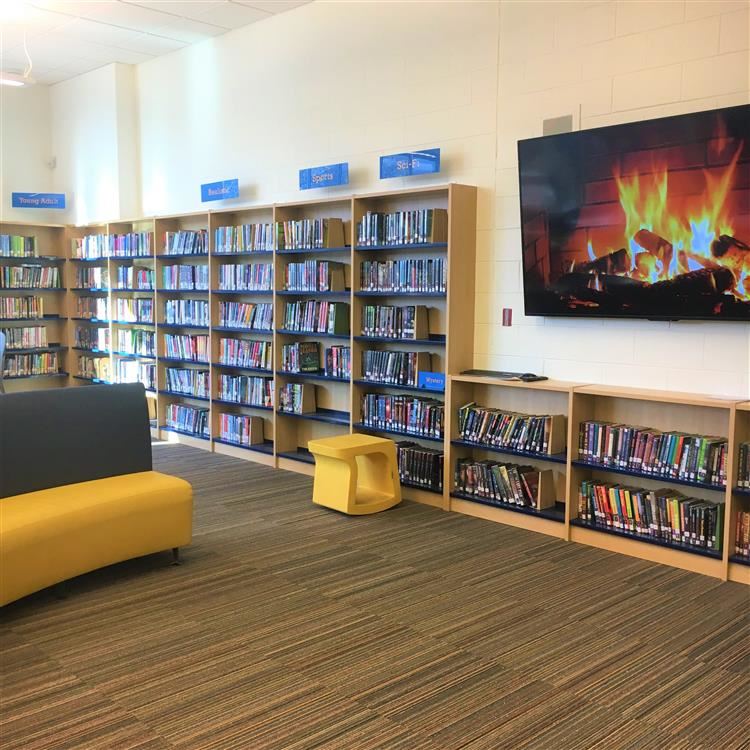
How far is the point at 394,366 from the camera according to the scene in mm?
6148

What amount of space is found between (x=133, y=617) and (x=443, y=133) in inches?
162

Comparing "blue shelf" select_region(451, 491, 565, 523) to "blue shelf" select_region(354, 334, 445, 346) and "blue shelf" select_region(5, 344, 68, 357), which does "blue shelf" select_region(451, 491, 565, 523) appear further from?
"blue shelf" select_region(5, 344, 68, 357)

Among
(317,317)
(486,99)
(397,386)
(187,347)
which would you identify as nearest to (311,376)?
(317,317)

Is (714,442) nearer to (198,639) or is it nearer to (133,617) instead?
(198,639)

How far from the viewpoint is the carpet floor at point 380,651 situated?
2.88 meters

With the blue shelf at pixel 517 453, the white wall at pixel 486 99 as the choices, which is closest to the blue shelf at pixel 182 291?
the white wall at pixel 486 99

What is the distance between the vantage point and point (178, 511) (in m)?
4.58

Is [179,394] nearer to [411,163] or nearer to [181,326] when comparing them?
[181,326]

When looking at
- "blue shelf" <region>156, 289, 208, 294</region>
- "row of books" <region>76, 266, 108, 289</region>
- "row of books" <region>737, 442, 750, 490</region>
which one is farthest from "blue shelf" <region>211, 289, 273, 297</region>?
"row of books" <region>737, 442, 750, 490</region>

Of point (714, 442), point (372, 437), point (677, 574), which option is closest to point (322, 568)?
point (372, 437)

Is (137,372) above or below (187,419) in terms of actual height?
above

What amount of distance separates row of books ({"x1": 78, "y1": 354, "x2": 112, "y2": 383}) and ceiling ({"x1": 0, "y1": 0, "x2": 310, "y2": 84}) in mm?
3465

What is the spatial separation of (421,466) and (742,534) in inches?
92.7

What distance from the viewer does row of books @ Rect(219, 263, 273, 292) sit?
280 inches
